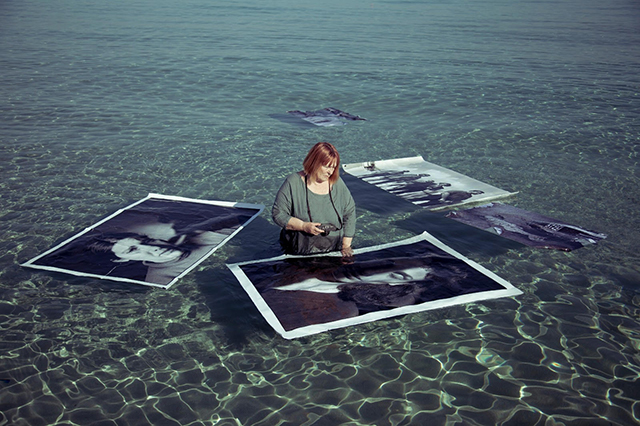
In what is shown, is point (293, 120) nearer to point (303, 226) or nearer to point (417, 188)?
point (417, 188)

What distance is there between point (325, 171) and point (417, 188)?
9.70 feet

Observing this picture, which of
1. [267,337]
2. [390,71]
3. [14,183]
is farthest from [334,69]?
[267,337]

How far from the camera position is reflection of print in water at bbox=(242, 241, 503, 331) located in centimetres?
452

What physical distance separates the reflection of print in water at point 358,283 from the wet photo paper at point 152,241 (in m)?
0.90

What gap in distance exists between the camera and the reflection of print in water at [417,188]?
7250 mm

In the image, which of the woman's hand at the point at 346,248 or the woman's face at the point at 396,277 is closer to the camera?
the woman's face at the point at 396,277

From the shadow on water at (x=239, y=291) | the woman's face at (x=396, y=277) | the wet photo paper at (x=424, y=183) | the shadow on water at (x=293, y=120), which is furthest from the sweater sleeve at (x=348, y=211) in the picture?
the shadow on water at (x=293, y=120)

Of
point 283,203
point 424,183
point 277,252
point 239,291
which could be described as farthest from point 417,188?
point 239,291

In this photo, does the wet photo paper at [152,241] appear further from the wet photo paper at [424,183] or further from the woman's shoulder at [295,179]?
the wet photo paper at [424,183]

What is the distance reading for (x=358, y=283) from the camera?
492 centimetres

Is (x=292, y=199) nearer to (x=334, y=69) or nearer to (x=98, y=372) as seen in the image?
(x=98, y=372)

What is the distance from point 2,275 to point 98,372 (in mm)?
1935

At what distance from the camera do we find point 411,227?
6645mm

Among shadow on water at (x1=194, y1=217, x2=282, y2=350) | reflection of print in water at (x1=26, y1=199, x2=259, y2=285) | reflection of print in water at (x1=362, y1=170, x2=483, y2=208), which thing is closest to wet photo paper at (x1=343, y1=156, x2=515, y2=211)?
reflection of print in water at (x1=362, y1=170, x2=483, y2=208)
